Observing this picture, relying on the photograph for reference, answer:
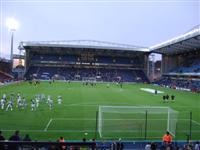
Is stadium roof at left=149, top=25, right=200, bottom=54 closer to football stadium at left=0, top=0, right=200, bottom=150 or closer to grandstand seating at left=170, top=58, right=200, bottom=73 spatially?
football stadium at left=0, top=0, right=200, bottom=150

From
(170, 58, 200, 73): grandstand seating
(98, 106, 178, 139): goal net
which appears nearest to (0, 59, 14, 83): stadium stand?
(170, 58, 200, 73): grandstand seating

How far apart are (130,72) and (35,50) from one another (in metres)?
30.2

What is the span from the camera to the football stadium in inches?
721

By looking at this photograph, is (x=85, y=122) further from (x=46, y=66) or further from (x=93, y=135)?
(x=46, y=66)

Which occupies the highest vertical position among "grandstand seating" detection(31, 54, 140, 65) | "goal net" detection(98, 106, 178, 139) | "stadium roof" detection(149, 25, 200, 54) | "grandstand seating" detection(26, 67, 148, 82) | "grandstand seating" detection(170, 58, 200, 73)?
"stadium roof" detection(149, 25, 200, 54)

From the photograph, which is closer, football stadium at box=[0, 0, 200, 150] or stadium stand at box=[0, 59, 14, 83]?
football stadium at box=[0, 0, 200, 150]

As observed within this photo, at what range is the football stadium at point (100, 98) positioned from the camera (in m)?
18.3

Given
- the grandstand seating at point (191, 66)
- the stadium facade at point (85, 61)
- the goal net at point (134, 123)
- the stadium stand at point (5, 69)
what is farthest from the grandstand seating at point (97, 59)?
the goal net at point (134, 123)

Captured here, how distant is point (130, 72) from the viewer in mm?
99000

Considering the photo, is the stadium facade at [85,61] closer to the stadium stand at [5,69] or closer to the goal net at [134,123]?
the stadium stand at [5,69]

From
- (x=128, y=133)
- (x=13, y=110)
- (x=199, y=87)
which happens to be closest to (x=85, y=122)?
(x=128, y=133)

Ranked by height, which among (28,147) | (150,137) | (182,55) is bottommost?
(150,137)

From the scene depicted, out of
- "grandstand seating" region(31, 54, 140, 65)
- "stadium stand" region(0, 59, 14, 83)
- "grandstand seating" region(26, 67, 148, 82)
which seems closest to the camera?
"stadium stand" region(0, 59, 14, 83)

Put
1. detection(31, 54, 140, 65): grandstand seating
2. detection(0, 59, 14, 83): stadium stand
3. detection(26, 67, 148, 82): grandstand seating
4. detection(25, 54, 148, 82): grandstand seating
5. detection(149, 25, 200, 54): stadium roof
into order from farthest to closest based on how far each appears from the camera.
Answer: detection(31, 54, 140, 65): grandstand seating < detection(25, 54, 148, 82): grandstand seating < detection(26, 67, 148, 82): grandstand seating < detection(0, 59, 14, 83): stadium stand < detection(149, 25, 200, 54): stadium roof
